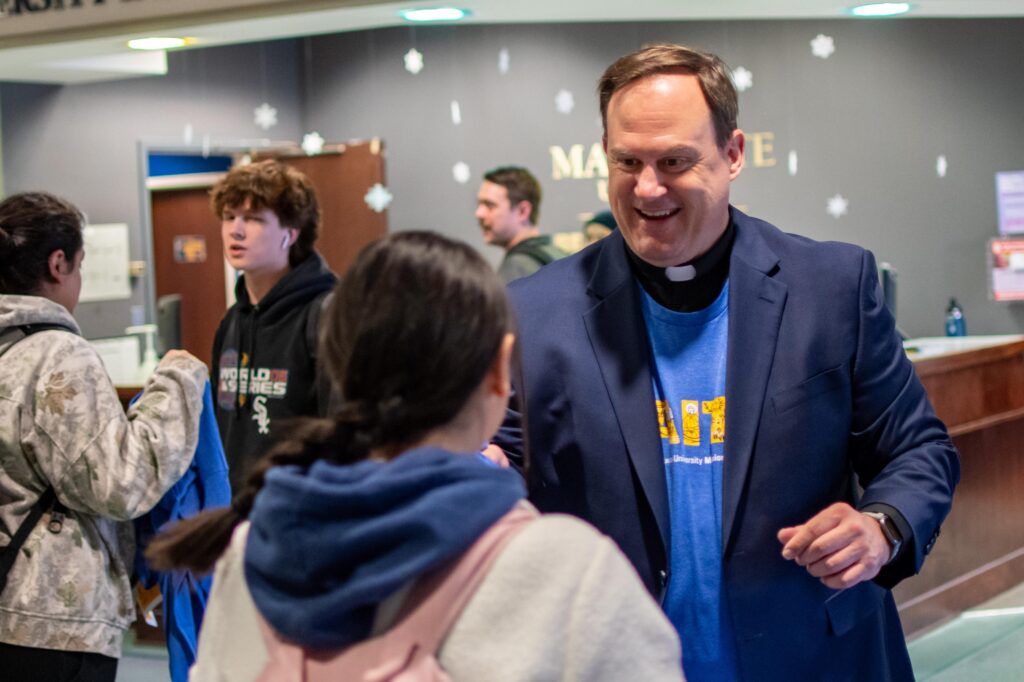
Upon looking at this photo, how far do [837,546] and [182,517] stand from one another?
148cm

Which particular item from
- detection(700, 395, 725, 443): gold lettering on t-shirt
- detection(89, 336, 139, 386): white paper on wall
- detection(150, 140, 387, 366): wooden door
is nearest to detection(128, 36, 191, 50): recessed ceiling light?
detection(89, 336, 139, 386): white paper on wall

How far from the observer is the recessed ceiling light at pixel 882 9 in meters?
3.75

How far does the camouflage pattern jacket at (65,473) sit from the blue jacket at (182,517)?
0.38 ft

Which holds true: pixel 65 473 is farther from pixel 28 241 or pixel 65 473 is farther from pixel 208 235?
pixel 208 235

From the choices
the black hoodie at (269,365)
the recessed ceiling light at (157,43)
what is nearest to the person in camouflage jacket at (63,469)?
the black hoodie at (269,365)

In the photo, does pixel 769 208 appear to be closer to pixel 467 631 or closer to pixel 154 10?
pixel 154 10

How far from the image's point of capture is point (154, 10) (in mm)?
4133

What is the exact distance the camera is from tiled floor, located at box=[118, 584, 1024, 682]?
4.21 m

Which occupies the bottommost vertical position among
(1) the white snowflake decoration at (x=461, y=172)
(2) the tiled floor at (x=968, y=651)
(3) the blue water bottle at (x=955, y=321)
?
(2) the tiled floor at (x=968, y=651)

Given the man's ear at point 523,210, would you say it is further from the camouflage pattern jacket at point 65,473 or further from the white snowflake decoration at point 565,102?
the camouflage pattern jacket at point 65,473

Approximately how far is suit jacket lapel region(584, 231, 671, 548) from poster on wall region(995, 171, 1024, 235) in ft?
12.6

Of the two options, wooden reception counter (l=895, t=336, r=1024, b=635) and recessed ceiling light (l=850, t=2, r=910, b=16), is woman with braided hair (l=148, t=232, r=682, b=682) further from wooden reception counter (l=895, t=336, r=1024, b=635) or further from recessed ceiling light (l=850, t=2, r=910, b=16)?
wooden reception counter (l=895, t=336, r=1024, b=635)

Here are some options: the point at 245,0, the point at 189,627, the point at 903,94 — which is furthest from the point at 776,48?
the point at 189,627

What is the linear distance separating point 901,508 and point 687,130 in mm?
569
